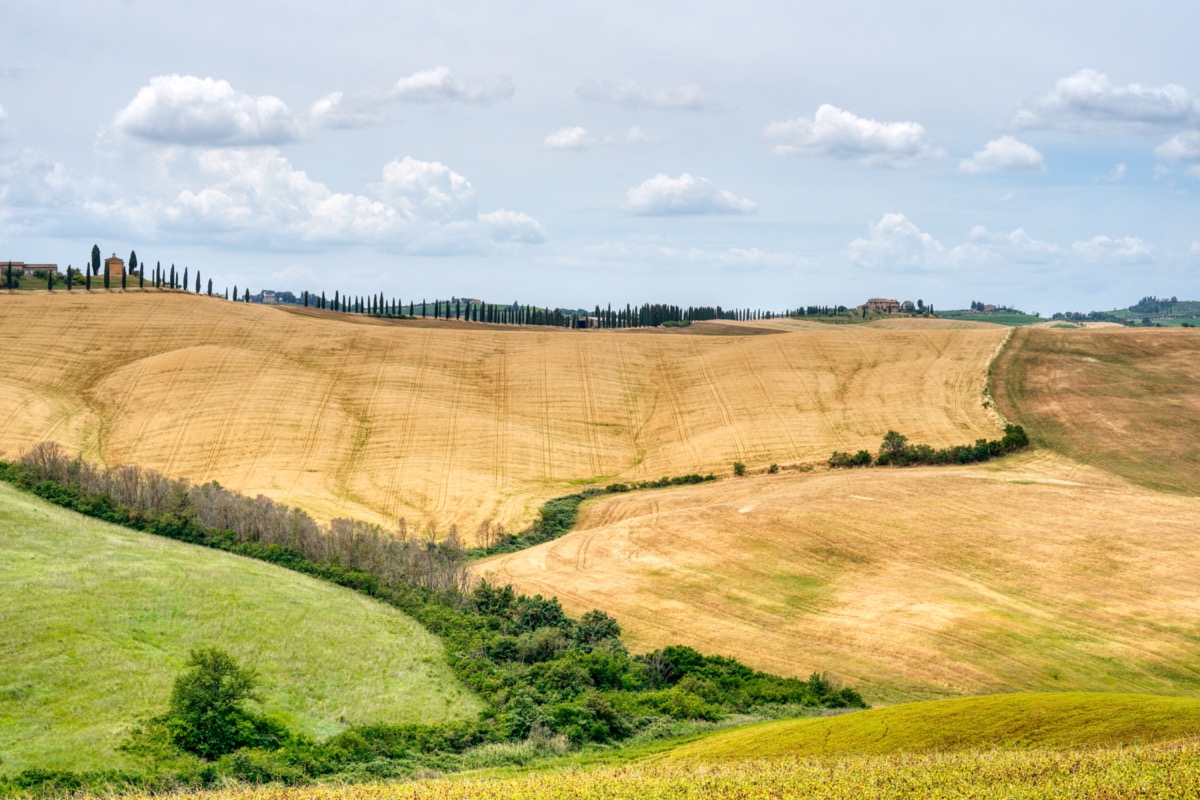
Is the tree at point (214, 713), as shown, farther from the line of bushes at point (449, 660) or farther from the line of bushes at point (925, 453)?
the line of bushes at point (925, 453)

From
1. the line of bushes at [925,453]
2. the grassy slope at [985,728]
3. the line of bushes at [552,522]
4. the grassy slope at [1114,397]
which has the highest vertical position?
the grassy slope at [1114,397]

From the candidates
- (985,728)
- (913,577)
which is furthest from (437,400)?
(985,728)

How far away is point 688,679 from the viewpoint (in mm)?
43594

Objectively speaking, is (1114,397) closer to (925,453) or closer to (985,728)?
(925,453)

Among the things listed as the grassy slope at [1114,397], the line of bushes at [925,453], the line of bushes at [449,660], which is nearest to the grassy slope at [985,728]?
the line of bushes at [449,660]

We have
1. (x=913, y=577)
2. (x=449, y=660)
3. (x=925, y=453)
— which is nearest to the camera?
(x=449, y=660)

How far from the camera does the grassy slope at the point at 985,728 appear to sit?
27109mm

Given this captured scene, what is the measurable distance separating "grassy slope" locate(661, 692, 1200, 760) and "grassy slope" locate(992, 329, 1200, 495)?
5055 centimetres

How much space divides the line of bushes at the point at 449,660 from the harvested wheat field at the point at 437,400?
41.6 feet

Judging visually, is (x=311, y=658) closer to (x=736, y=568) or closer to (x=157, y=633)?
(x=157, y=633)

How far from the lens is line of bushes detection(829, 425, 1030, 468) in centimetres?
8162

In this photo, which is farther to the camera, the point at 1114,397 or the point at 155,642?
the point at 1114,397

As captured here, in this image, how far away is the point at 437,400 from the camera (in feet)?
339

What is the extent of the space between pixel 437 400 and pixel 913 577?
57.0m
